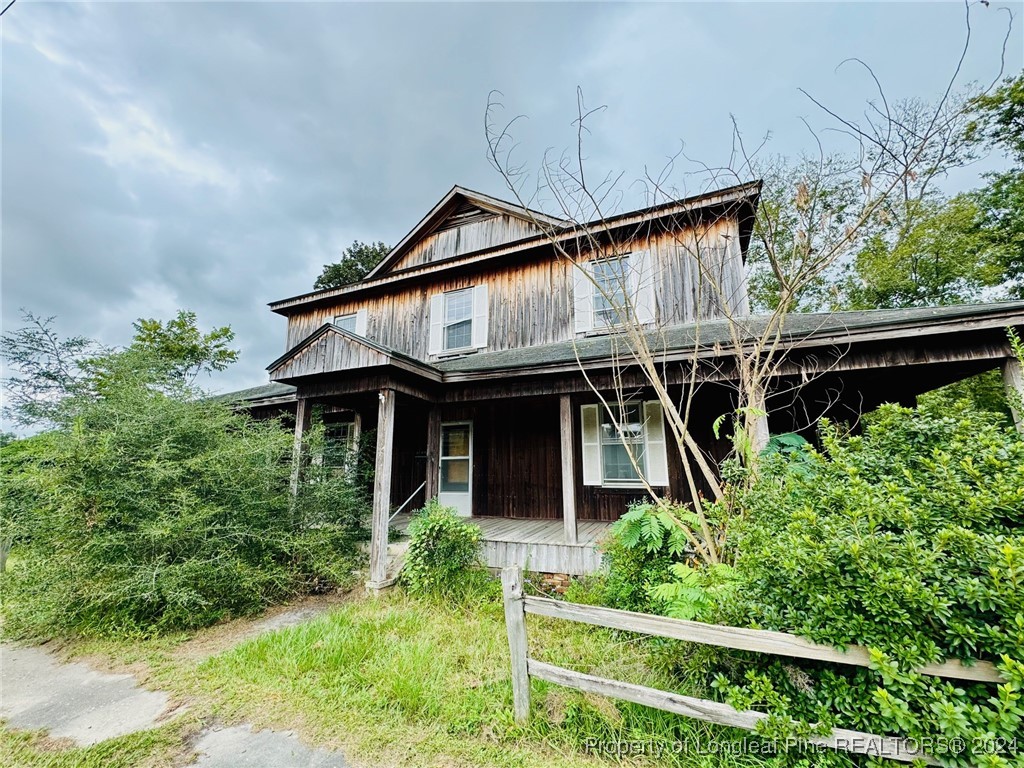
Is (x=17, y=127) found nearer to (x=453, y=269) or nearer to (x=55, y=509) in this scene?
(x=55, y=509)

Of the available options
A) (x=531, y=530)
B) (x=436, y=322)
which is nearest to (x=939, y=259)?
(x=436, y=322)

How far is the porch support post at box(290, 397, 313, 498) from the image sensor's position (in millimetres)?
6211

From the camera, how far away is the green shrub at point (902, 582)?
1.71 m

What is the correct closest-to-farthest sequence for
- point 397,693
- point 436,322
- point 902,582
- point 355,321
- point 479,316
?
point 902,582 → point 397,693 → point 479,316 → point 436,322 → point 355,321

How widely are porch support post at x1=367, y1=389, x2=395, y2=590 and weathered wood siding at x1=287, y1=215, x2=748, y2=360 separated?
11.3 feet

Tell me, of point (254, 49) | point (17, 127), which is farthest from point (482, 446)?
point (254, 49)

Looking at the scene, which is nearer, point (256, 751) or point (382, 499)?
point (256, 751)

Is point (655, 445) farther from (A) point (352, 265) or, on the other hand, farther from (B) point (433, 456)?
(A) point (352, 265)

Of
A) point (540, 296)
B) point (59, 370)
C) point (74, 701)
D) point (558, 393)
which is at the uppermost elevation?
point (540, 296)

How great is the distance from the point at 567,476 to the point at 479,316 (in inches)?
184

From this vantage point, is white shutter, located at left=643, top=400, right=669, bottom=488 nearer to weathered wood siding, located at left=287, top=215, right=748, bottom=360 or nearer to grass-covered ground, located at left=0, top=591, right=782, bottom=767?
weathered wood siding, located at left=287, top=215, right=748, bottom=360

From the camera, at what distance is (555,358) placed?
19.6 ft

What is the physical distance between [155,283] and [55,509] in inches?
1323

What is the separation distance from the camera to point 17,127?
583cm
